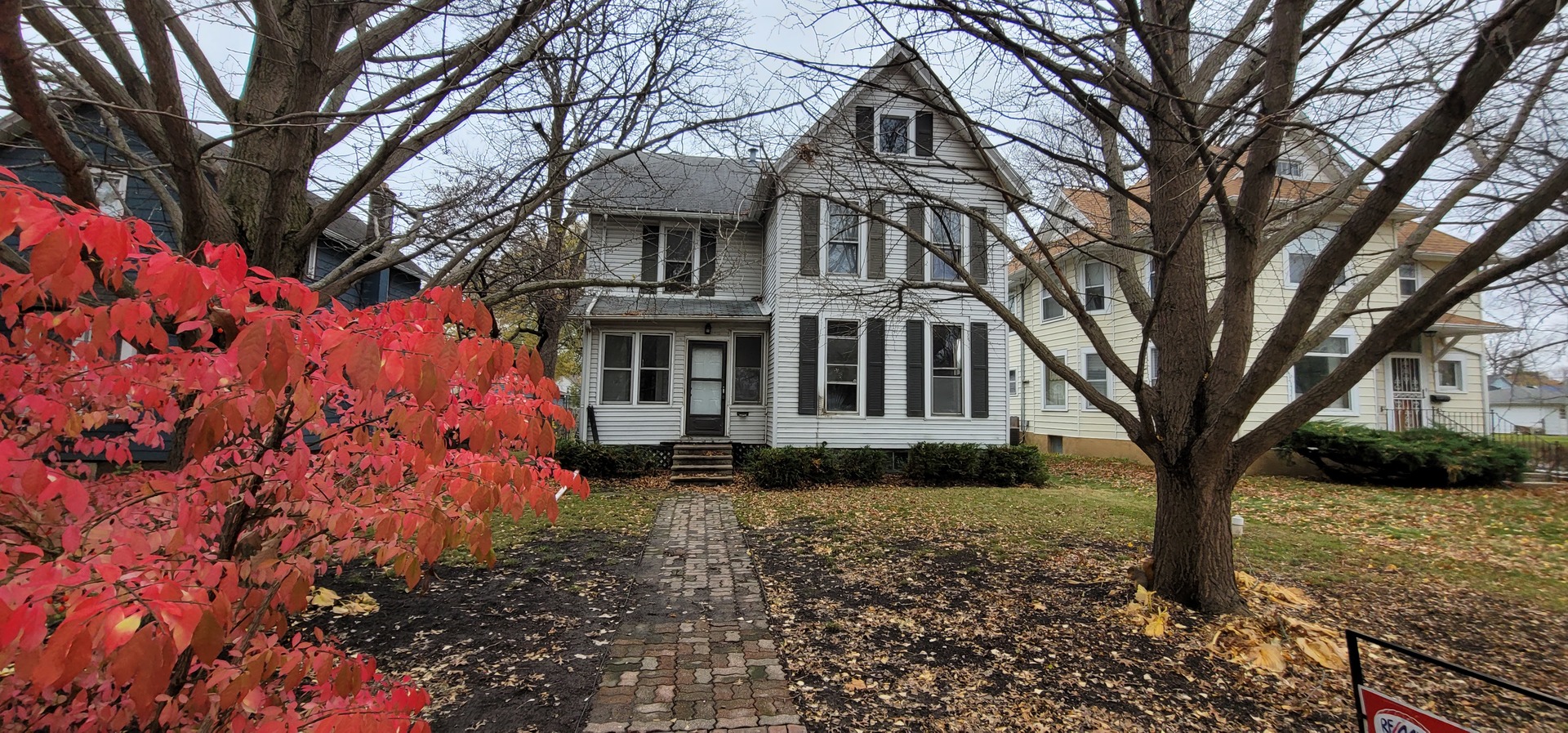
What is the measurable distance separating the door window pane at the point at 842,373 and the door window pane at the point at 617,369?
4.15m

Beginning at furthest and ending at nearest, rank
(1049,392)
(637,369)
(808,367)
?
(1049,392) < (637,369) < (808,367)

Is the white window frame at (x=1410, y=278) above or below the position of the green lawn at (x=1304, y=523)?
above

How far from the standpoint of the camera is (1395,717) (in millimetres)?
2066

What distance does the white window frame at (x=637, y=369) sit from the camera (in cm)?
1265

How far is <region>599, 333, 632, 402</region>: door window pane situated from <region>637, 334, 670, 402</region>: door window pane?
9.9 inches

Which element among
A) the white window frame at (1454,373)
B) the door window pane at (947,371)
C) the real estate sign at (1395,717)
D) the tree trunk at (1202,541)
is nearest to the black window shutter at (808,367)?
Answer: the door window pane at (947,371)

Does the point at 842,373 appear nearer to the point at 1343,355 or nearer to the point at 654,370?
the point at 654,370

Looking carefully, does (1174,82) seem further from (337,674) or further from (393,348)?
(337,674)

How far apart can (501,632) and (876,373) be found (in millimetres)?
8956

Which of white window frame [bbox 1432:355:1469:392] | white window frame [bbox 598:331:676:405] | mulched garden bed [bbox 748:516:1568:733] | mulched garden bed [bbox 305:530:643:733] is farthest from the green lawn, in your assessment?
white window frame [bbox 1432:355:1469:392]

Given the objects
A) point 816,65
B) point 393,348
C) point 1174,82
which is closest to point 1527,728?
point 1174,82

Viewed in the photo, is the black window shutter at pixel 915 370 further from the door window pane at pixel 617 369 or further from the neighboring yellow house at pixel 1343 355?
the door window pane at pixel 617 369

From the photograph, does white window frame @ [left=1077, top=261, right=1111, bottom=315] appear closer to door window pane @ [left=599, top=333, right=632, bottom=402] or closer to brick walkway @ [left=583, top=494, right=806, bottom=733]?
door window pane @ [left=599, top=333, right=632, bottom=402]

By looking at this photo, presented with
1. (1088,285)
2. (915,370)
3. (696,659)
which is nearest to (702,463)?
(915,370)
